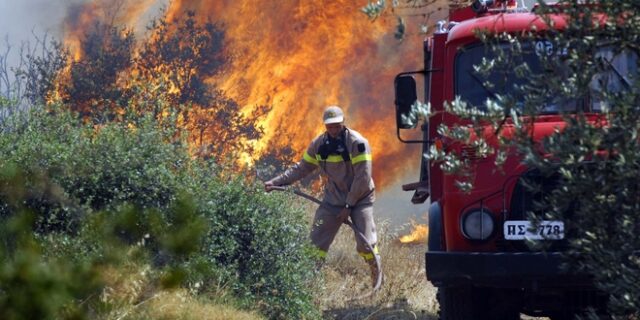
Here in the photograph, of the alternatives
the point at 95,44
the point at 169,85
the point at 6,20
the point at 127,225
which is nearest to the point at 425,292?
the point at 127,225

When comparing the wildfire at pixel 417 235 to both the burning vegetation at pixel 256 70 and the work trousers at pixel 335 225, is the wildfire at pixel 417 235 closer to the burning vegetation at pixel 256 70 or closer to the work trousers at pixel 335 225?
the burning vegetation at pixel 256 70

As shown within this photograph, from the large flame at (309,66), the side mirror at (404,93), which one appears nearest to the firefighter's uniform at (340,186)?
the side mirror at (404,93)

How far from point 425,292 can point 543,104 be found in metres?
6.61

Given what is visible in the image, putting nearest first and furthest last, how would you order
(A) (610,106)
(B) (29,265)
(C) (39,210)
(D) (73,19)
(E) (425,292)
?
(A) (610,106), (B) (29,265), (C) (39,210), (E) (425,292), (D) (73,19)

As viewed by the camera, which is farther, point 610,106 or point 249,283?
point 249,283

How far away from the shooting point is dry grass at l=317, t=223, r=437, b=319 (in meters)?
9.73

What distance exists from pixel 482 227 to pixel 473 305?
1000mm

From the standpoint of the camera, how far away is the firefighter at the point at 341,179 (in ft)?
35.1

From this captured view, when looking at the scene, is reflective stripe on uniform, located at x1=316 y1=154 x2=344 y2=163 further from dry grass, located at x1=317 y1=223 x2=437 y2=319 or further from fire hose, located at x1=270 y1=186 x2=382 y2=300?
dry grass, located at x1=317 y1=223 x2=437 y2=319

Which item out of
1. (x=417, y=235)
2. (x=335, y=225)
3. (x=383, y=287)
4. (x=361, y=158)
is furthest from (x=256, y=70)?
(x=383, y=287)

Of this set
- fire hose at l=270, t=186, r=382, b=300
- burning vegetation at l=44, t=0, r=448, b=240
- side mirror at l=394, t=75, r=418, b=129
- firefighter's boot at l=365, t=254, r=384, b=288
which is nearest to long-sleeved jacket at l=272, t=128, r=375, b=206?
fire hose at l=270, t=186, r=382, b=300

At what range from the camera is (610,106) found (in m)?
4.21

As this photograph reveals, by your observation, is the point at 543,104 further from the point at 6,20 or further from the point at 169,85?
the point at 6,20

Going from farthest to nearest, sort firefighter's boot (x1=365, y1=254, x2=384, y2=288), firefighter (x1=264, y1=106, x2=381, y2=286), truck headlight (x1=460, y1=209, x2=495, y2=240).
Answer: firefighter (x1=264, y1=106, x2=381, y2=286) < firefighter's boot (x1=365, y1=254, x2=384, y2=288) < truck headlight (x1=460, y1=209, x2=495, y2=240)
